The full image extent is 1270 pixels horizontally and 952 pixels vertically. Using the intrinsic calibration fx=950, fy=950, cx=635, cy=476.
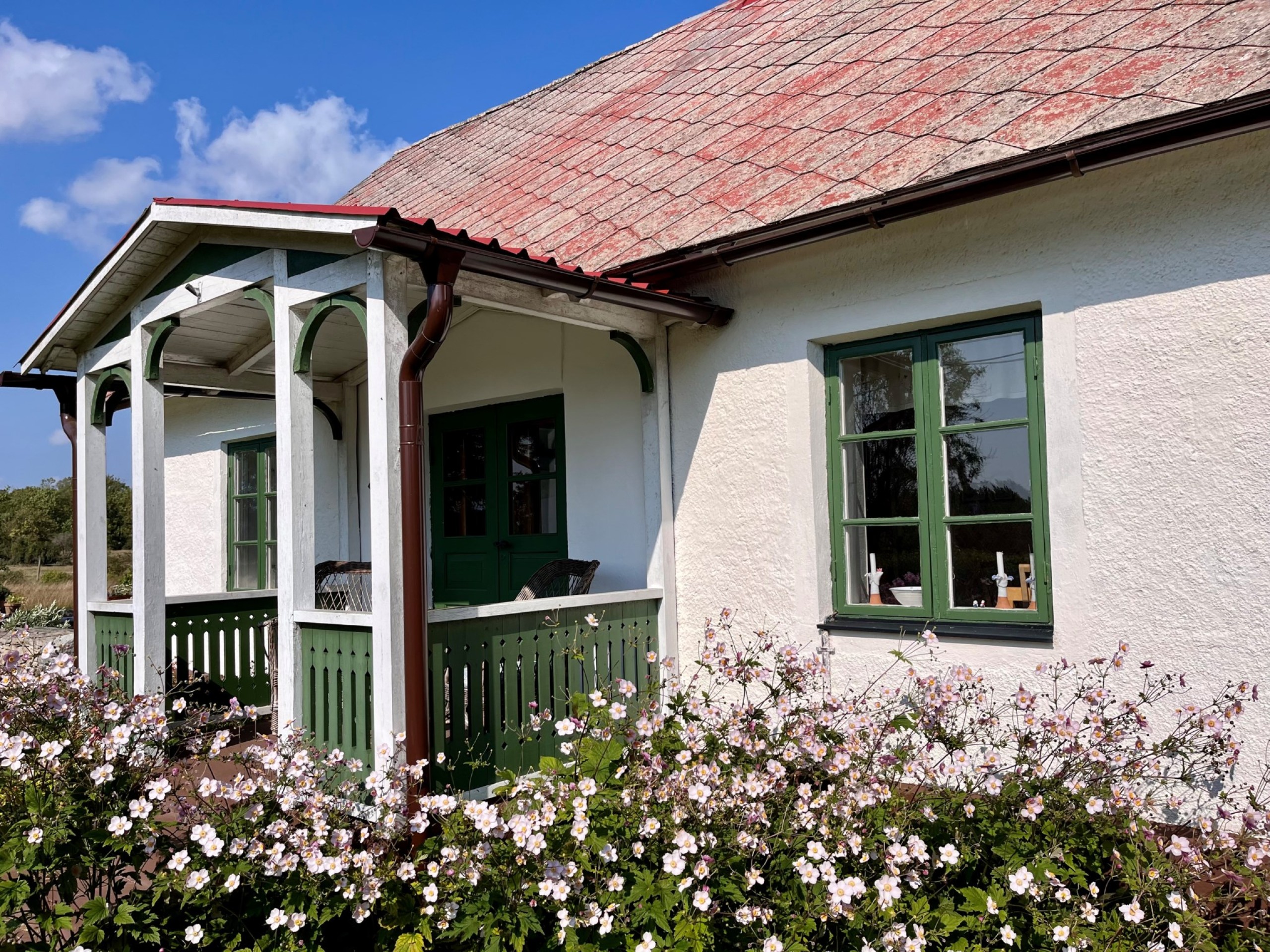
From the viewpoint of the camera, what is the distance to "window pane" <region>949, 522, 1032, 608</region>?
14.8 feet

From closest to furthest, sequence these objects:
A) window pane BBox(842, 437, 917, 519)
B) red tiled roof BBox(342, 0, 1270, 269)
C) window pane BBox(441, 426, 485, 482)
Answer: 1. red tiled roof BBox(342, 0, 1270, 269)
2. window pane BBox(842, 437, 917, 519)
3. window pane BBox(441, 426, 485, 482)

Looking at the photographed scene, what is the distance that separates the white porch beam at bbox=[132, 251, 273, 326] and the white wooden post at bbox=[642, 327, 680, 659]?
224cm

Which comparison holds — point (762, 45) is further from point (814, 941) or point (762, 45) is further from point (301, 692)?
point (814, 941)

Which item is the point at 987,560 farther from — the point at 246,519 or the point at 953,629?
the point at 246,519

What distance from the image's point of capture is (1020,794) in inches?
130

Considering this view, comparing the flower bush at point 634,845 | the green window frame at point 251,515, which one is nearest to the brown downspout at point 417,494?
the flower bush at point 634,845

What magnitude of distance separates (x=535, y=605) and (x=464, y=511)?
2.95m

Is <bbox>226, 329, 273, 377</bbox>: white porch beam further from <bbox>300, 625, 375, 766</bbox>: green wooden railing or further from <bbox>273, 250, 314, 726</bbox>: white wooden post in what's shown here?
<bbox>300, 625, 375, 766</bbox>: green wooden railing

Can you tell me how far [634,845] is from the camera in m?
2.94

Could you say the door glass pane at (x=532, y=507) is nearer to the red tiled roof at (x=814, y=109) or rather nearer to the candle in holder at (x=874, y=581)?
the red tiled roof at (x=814, y=109)

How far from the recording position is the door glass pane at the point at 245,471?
9.20m

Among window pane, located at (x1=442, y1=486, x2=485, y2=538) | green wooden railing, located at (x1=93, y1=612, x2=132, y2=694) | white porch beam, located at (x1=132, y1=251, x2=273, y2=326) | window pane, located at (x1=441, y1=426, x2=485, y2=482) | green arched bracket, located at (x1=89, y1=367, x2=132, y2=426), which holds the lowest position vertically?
green wooden railing, located at (x1=93, y1=612, x2=132, y2=694)

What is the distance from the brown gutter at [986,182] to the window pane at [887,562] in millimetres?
1557

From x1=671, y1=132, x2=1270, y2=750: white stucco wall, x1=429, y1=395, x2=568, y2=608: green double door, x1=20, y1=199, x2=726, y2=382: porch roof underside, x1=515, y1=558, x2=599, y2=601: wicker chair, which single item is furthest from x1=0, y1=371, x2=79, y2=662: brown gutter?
x1=671, y1=132, x2=1270, y2=750: white stucco wall
